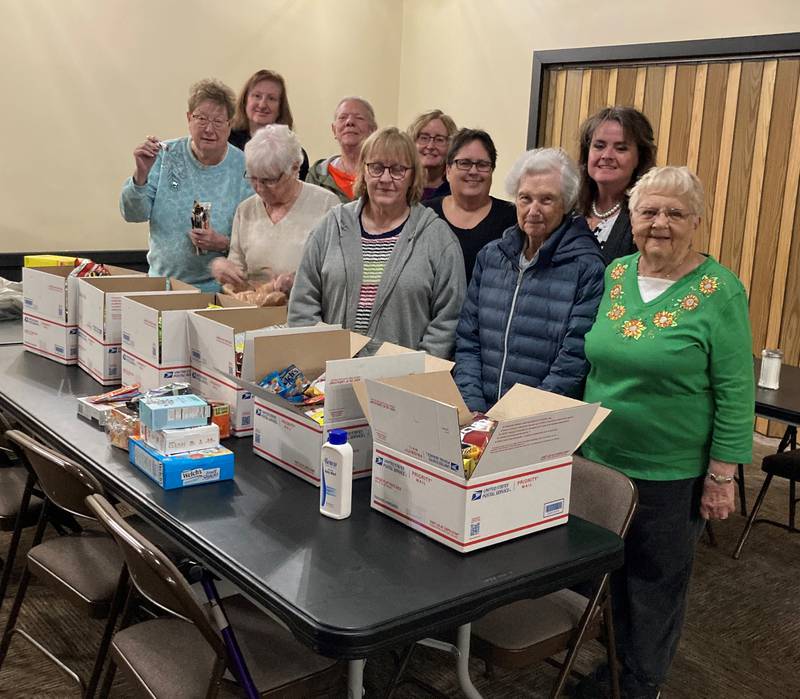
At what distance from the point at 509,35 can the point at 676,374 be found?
14.5ft

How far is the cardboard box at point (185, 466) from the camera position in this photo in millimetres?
1822

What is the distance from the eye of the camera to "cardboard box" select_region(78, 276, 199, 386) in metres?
2.54

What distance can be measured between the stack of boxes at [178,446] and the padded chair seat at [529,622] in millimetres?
670

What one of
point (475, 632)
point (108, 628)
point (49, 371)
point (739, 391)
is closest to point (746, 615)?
point (739, 391)

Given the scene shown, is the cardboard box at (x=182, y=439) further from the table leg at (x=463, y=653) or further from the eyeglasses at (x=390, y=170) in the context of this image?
the eyeglasses at (x=390, y=170)

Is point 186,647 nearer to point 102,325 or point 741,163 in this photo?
point 102,325

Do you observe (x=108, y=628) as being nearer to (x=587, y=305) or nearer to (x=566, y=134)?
(x=587, y=305)

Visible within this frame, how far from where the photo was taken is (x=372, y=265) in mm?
2832

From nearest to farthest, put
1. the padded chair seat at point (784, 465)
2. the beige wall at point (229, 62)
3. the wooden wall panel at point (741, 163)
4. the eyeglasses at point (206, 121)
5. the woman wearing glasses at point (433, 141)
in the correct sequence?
the padded chair seat at point (784, 465), the eyeglasses at point (206, 121), the woman wearing glasses at point (433, 141), the wooden wall panel at point (741, 163), the beige wall at point (229, 62)

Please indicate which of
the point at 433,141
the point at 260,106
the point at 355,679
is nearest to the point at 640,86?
the point at 433,141

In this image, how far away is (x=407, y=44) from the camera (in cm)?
666

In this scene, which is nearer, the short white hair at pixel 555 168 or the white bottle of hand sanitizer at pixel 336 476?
the white bottle of hand sanitizer at pixel 336 476

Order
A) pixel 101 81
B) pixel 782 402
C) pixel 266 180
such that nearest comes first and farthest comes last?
pixel 782 402
pixel 266 180
pixel 101 81

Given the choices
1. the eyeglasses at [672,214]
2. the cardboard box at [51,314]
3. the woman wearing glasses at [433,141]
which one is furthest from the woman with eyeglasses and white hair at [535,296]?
the cardboard box at [51,314]
